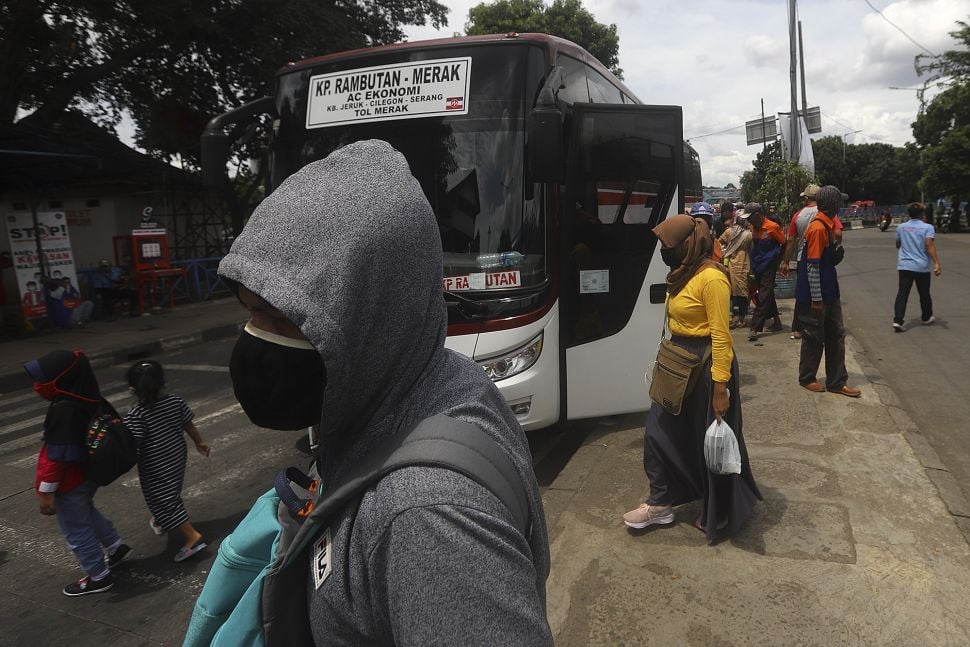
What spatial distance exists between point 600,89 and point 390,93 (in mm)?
2271

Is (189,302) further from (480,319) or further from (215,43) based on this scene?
(480,319)

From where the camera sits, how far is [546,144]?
411cm

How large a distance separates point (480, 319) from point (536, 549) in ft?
11.3

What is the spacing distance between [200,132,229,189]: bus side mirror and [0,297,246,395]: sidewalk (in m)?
6.12

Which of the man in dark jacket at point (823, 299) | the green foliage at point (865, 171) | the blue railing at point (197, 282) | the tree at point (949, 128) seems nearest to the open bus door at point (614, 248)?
the man in dark jacket at point (823, 299)

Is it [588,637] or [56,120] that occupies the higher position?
[56,120]

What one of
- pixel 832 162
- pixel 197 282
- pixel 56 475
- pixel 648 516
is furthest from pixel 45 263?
pixel 832 162

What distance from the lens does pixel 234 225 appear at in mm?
19141

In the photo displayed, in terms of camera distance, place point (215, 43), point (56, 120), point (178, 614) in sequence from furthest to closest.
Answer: point (215, 43), point (56, 120), point (178, 614)

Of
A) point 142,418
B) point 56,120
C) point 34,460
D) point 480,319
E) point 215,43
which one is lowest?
point 34,460

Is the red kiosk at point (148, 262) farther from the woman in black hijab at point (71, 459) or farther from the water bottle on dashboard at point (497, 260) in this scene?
the water bottle on dashboard at point (497, 260)

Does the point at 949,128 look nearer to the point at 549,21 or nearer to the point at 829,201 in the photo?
the point at 549,21

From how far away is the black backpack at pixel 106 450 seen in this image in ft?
11.6

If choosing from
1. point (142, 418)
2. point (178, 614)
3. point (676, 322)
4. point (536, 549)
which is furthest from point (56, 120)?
point (536, 549)
